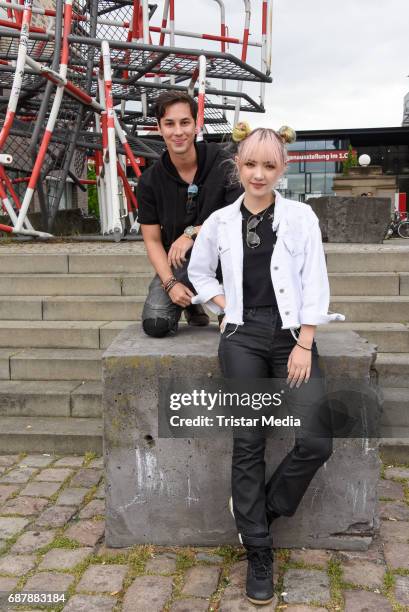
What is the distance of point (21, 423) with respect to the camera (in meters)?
4.73

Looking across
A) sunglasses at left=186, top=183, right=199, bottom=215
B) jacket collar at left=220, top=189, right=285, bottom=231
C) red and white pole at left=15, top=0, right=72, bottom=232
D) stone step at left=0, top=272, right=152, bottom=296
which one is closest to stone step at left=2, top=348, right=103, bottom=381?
stone step at left=0, top=272, right=152, bottom=296

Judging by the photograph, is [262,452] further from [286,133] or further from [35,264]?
[35,264]

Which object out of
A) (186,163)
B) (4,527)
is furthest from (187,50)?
(4,527)

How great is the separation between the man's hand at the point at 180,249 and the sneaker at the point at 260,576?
150 centimetres

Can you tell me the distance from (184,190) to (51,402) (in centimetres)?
219

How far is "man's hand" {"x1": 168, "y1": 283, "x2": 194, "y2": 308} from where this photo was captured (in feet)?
11.2

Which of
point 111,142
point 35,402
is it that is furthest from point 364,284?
point 111,142

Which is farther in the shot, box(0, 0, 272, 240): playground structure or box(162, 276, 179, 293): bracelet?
box(0, 0, 272, 240): playground structure

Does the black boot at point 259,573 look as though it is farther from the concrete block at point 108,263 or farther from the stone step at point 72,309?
the concrete block at point 108,263

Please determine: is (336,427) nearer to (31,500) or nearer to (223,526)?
(223,526)

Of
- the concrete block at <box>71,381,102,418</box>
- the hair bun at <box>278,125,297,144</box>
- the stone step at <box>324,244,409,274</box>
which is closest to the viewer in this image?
the hair bun at <box>278,125,297,144</box>

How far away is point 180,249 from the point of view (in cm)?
344

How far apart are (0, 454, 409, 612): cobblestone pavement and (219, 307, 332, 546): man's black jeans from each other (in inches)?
12.2

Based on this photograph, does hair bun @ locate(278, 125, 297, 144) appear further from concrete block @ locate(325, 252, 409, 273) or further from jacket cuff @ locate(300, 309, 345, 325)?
concrete block @ locate(325, 252, 409, 273)
